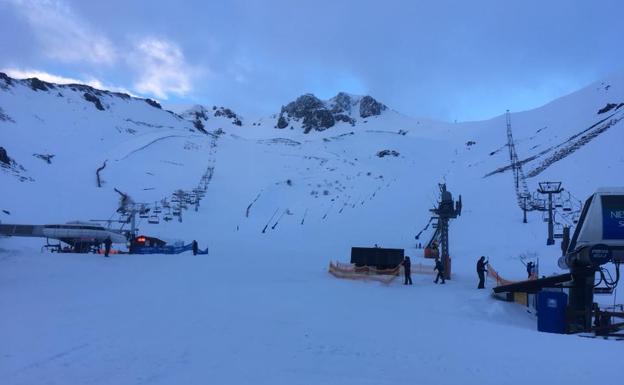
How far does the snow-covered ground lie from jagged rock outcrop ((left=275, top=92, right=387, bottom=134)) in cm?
4495

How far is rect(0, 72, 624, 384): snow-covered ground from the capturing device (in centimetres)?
796

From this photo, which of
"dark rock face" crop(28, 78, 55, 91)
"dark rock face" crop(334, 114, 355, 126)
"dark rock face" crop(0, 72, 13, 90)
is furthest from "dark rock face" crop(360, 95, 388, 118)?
"dark rock face" crop(0, 72, 13, 90)

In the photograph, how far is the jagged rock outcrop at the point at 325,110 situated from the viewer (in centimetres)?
13462

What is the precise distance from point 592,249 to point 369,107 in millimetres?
145015

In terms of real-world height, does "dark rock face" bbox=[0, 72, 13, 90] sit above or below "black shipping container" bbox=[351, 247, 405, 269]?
above

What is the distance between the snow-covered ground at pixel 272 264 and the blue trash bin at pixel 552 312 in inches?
23.9

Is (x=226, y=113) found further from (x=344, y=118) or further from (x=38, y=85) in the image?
(x=38, y=85)

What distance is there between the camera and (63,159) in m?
58.4

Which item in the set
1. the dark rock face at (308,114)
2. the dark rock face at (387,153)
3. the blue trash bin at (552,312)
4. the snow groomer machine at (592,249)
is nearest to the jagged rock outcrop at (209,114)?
the dark rock face at (308,114)

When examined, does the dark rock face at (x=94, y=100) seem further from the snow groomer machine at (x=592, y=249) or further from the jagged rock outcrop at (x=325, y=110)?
the snow groomer machine at (x=592, y=249)

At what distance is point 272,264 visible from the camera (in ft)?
87.4

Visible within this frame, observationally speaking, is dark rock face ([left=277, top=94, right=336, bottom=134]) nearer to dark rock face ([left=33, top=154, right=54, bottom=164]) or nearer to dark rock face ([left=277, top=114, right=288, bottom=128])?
dark rock face ([left=277, top=114, right=288, bottom=128])

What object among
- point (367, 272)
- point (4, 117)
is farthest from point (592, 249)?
point (4, 117)

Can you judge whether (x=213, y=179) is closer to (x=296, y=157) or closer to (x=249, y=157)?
(x=249, y=157)
